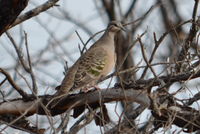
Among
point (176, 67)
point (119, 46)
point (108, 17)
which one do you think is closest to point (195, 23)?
point (176, 67)

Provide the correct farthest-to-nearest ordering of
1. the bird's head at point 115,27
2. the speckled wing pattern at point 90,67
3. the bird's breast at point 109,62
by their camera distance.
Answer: the bird's head at point 115,27
the bird's breast at point 109,62
the speckled wing pattern at point 90,67

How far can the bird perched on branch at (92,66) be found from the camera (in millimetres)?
7426

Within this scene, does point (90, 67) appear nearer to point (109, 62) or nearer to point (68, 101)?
point (109, 62)

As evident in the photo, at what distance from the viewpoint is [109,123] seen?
606 centimetres

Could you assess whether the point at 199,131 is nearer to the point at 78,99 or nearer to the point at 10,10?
the point at 78,99

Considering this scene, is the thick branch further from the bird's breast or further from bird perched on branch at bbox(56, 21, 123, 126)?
the bird's breast

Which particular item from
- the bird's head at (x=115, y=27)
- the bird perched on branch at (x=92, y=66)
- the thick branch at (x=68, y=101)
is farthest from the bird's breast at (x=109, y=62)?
the thick branch at (x=68, y=101)

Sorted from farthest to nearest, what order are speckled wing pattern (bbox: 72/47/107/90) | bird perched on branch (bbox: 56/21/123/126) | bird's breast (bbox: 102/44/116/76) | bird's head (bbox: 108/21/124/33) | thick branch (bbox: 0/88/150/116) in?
1. bird's head (bbox: 108/21/124/33)
2. bird's breast (bbox: 102/44/116/76)
3. speckled wing pattern (bbox: 72/47/107/90)
4. bird perched on branch (bbox: 56/21/123/126)
5. thick branch (bbox: 0/88/150/116)

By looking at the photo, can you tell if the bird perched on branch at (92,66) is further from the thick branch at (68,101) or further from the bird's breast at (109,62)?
the thick branch at (68,101)

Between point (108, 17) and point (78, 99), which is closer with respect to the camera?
point (78, 99)

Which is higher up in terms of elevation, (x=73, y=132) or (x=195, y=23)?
(x=195, y=23)

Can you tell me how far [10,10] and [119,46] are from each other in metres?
8.47

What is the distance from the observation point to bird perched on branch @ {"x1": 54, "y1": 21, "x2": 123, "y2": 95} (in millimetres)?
7512

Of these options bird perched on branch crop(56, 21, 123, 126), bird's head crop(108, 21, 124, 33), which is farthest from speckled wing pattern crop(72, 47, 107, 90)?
bird's head crop(108, 21, 124, 33)
